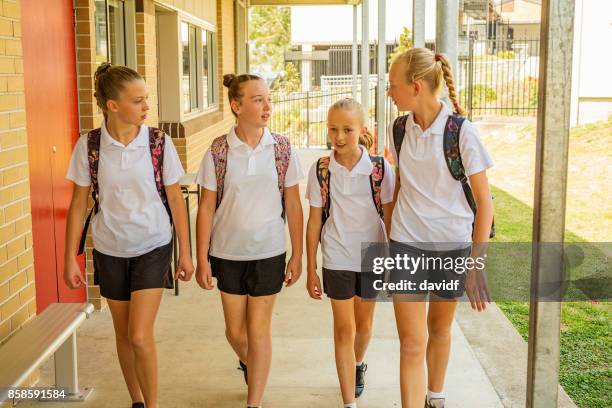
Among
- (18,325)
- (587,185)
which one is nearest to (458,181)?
(18,325)

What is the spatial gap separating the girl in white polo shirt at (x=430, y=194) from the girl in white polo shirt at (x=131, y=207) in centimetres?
101

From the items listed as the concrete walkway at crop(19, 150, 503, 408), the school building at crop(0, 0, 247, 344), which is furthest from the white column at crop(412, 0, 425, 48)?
the school building at crop(0, 0, 247, 344)

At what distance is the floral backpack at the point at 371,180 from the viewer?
12.6ft

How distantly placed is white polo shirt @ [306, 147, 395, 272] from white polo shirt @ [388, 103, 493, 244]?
30 cm

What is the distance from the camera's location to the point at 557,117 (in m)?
3.08

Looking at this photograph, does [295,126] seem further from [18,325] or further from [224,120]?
[18,325]

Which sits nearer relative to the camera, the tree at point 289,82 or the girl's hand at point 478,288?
the girl's hand at point 478,288

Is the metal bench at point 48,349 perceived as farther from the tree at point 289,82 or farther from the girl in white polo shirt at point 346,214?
the tree at point 289,82

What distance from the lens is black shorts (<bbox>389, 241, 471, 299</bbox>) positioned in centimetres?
354

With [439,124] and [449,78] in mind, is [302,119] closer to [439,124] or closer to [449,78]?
[449,78]

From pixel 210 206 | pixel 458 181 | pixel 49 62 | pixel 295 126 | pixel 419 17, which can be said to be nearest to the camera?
→ pixel 458 181

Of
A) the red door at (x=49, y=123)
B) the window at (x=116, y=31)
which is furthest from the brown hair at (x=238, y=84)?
the window at (x=116, y=31)

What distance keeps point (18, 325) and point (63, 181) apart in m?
1.40

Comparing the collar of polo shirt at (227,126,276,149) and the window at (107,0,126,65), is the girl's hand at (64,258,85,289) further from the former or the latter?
the window at (107,0,126,65)
